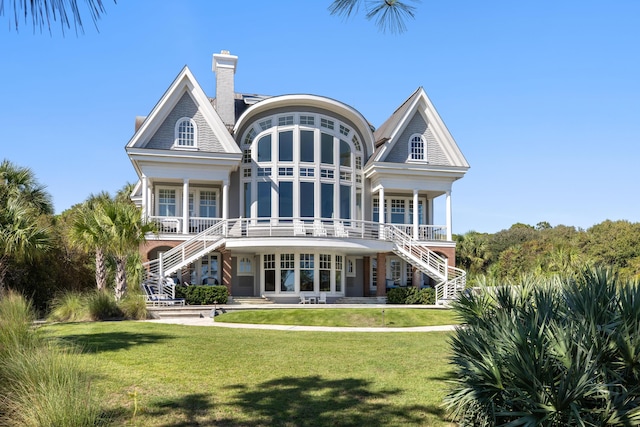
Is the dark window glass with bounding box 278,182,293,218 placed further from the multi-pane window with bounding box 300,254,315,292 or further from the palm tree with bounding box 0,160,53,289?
the palm tree with bounding box 0,160,53,289

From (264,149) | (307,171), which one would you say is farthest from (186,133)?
(307,171)

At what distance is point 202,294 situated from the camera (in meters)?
25.6

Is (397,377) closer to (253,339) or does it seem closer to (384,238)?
(253,339)

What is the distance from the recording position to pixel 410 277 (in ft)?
107

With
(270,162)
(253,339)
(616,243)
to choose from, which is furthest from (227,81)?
(616,243)

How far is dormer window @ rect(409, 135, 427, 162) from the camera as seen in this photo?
32484 millimetres

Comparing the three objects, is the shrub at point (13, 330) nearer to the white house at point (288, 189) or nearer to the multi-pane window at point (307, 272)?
the white house at point (288, 189)

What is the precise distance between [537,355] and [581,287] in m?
1.59

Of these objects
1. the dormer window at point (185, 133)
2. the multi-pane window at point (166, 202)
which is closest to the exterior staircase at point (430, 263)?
the dormer window at point (185, 133)

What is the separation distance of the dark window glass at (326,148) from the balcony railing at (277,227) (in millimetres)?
3416

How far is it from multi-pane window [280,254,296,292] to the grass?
21.3 feet

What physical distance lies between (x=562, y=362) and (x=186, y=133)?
86.0 ft

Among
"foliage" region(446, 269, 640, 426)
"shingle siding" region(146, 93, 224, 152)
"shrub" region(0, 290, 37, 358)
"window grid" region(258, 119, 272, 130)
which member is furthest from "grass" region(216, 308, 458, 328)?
"foliage" region(446, 269, 640, 426)

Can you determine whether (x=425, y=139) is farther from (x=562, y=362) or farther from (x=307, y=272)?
(x=562, y=362)
